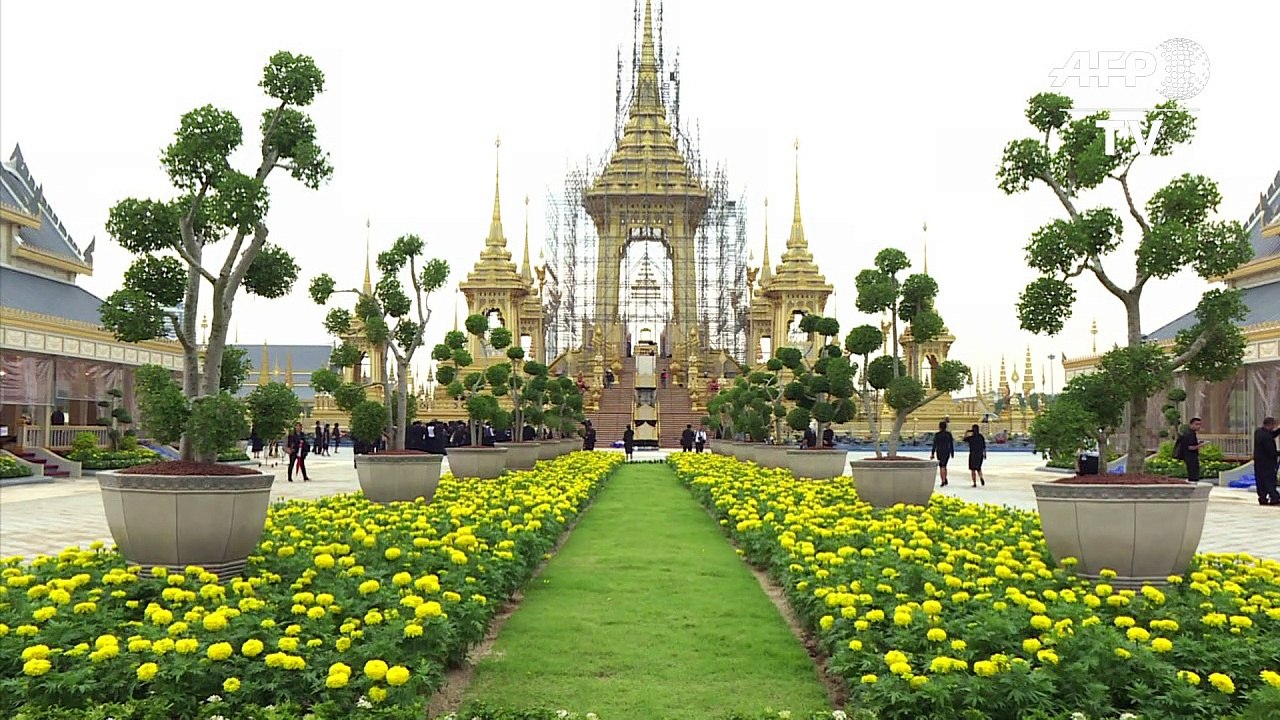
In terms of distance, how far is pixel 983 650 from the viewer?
6461 mm

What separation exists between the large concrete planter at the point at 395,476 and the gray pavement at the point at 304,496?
333cm

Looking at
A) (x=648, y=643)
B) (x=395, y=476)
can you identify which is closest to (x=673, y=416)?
(x=395, y=476)

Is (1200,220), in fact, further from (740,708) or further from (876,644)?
(740,708)

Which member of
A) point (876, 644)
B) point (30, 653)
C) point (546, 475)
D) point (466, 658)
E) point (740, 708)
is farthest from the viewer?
point (546, 475)

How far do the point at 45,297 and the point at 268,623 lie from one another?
3138cm

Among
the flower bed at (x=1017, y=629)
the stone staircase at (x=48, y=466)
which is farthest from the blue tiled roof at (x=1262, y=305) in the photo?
the stone staircase at (x=48, y=466)

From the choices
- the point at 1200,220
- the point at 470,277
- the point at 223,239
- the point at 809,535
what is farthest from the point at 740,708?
the point at 470,277

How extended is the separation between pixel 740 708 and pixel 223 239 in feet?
24.1

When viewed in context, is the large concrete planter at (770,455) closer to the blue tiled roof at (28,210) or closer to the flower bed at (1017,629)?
the flower bed at (1017,629)

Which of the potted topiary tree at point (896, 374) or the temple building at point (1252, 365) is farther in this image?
the temple building at point (1252, 365)

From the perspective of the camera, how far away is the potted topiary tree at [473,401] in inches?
826

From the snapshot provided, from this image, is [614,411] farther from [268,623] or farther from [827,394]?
[268,623]

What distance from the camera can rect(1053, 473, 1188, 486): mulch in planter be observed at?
8.66 m

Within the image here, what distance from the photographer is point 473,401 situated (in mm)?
24094
